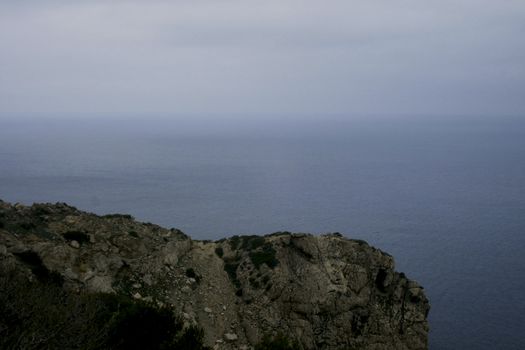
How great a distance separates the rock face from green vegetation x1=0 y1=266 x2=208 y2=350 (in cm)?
818

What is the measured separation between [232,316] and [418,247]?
81792 mm

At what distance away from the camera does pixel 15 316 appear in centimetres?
1686

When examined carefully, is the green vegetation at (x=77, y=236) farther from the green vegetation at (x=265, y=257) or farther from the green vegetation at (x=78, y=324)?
the green vegetation at (x=265, y=257)

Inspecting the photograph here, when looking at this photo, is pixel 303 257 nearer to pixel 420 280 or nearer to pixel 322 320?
pixel 322 320

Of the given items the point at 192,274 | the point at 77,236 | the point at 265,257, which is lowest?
the point at 192,274

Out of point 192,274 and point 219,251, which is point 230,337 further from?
point 219,251

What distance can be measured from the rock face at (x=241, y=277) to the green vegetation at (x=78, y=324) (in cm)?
818

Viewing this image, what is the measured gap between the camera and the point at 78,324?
18.1 metres

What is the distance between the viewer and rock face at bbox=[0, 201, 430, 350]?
3588cm

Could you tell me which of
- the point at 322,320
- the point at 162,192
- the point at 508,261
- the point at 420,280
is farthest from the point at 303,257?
the point at 162,192

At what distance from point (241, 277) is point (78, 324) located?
2484 centimetres

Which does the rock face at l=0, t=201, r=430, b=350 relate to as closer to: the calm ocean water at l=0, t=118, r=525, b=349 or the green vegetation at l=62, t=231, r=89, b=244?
the green vegetation at l=62, t=231, r=89, b=244

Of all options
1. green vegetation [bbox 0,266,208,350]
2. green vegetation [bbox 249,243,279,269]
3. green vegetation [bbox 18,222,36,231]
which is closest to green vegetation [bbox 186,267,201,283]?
green vegetation [bbox 249,243,279,269]

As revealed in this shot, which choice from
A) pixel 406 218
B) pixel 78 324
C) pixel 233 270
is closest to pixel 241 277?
pixel 233 270
